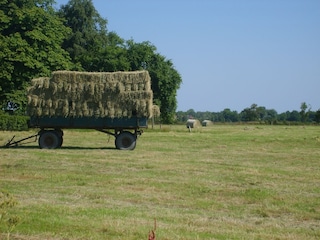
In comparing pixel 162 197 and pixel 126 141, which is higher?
pixel 126 141

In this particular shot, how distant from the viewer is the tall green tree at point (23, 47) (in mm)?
37031

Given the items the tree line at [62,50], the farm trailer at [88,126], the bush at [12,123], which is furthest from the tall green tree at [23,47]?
the farm trailer at [88,126]

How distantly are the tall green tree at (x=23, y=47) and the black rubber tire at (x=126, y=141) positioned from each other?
1738 centimetres

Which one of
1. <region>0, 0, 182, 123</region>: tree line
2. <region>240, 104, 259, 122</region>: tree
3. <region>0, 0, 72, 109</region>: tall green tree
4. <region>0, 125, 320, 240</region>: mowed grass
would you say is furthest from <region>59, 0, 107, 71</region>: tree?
→ <region>240, 104, 259, 122</region>: tree

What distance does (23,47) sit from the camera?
37.7 m

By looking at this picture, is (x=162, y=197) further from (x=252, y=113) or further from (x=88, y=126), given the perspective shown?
(x=252, y=113)

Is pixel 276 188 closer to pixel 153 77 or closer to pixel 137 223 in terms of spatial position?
pixel 137 223

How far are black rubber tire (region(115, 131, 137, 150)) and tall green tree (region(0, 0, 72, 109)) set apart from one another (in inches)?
684

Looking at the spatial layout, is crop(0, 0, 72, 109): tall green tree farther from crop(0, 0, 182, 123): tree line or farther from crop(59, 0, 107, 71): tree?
crop(59, 0, 107, 71): tree

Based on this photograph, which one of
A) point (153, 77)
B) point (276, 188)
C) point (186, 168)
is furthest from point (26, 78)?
point (276, 188)

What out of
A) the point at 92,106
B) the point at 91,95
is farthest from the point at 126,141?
the point at 91,95

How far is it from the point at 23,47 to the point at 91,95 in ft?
56.3

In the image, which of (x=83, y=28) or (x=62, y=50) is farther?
(x=83, y=28)

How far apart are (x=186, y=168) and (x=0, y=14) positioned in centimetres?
2836
